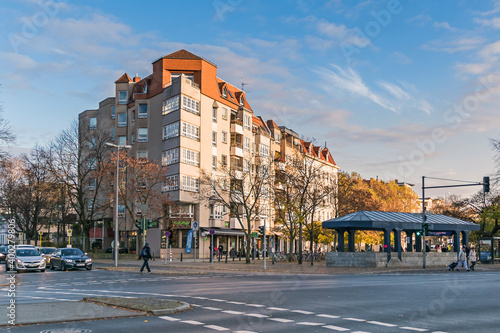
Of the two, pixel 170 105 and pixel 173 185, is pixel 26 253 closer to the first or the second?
pixel 173 185

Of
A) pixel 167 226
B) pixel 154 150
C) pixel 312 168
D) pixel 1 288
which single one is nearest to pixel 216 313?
pixel 1 288

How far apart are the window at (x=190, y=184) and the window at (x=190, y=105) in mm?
7743

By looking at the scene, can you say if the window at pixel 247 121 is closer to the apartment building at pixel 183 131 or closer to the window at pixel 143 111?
the apartment building at pixel 183 131

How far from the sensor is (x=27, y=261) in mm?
32344

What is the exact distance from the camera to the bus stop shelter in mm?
40750

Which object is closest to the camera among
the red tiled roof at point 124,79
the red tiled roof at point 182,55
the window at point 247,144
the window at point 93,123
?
the red tiled roof at point 182,55

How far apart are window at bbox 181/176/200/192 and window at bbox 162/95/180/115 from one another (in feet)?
26.3

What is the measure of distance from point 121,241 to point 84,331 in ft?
199

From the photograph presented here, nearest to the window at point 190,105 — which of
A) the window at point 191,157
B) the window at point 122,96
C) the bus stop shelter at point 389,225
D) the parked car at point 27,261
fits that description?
the window at point 191,157

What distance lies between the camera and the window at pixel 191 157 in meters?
60.0

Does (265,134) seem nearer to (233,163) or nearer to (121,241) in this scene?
(233,163)

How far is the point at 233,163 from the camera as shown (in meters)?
70.0

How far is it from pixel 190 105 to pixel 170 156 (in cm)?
623

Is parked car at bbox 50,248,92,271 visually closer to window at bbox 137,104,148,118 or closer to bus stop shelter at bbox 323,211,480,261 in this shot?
bus stop shelter at bbox 323,211,480,261
